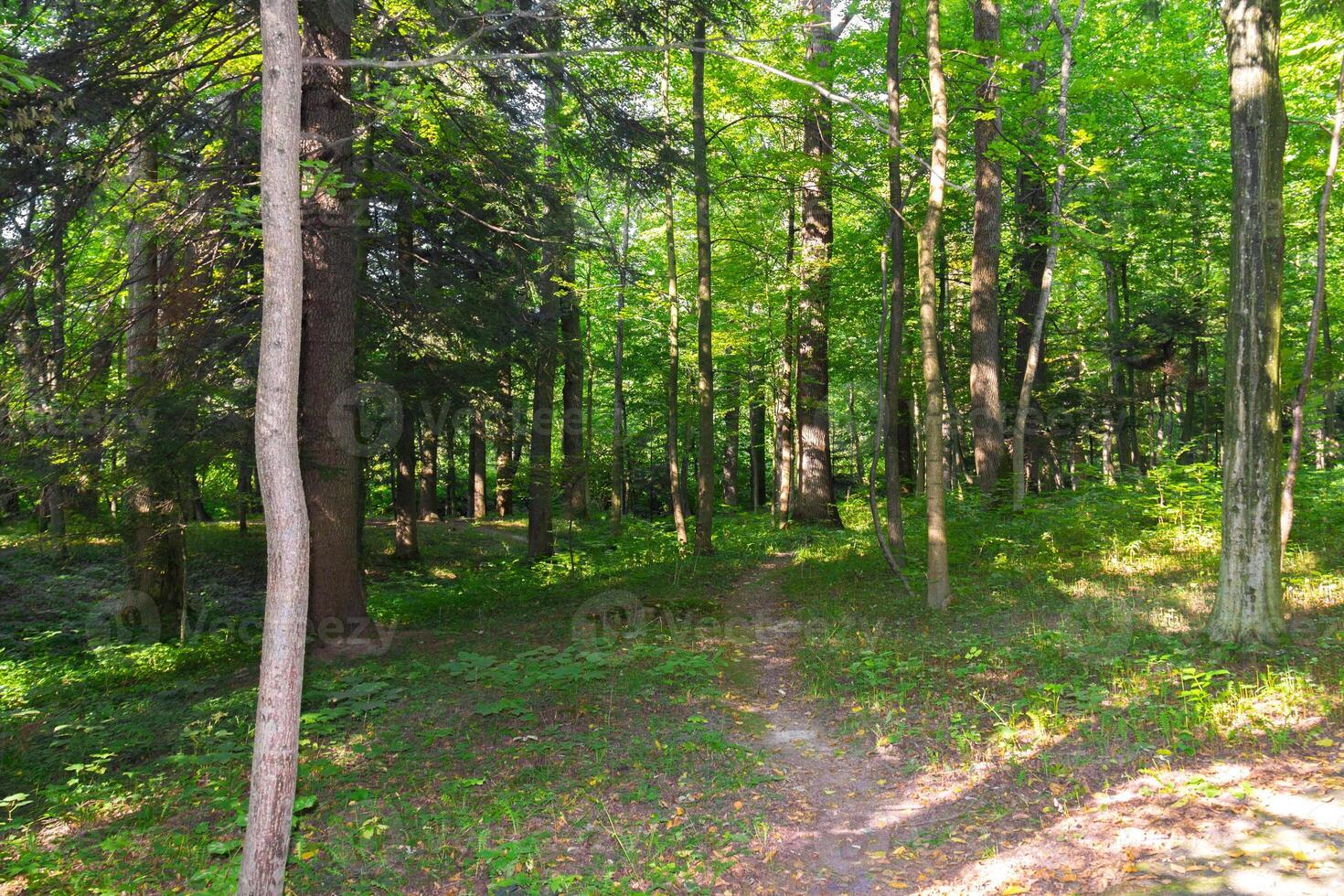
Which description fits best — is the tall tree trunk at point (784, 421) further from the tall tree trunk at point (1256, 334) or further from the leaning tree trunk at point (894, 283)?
the tall tree trunk at point (1256, 334)

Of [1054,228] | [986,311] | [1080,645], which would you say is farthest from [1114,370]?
[1080,645]

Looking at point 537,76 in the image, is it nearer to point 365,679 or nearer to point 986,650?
point 365,679

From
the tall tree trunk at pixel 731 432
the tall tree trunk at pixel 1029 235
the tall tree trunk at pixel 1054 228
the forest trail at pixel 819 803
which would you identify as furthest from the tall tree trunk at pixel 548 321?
the tall tree trunk at pixel 731 432

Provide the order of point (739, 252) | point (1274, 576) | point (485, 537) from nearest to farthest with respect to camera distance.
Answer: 1. point (1274, 576)
2. point (739, 252)
3. point (485, 537)

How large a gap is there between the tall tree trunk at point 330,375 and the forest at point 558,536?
0.16 feet

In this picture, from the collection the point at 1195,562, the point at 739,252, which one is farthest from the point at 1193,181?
the point at 1195,562

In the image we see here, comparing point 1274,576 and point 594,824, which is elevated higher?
point 1274,576

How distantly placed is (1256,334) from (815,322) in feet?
31.9

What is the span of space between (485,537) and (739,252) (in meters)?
9.62

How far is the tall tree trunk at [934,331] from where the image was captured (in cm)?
908

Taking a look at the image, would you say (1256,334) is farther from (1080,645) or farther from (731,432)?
(731,432)

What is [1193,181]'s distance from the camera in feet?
65.7

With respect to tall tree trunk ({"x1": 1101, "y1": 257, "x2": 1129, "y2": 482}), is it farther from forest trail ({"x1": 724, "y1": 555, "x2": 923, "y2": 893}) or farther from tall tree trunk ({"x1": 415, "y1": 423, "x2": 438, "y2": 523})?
tall tree trunk ({"x1": 415, "y1": 423, "x2": 438, "y2": 523})

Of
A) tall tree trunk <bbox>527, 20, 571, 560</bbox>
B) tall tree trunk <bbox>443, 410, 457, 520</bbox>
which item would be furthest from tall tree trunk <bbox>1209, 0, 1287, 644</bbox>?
tall tree trunk <bbox>443, 410, 457, 520</bbox>
